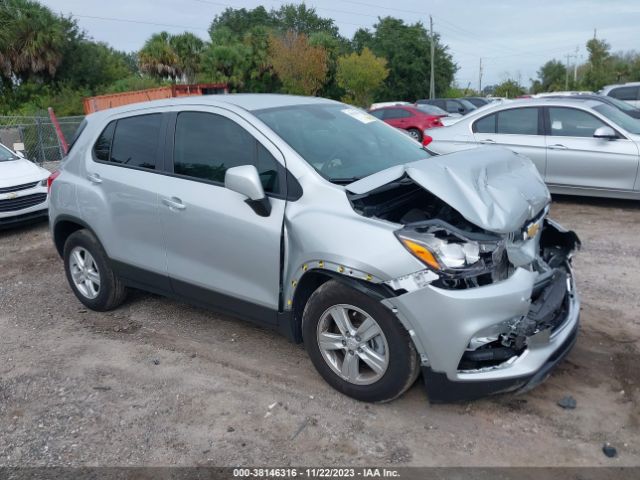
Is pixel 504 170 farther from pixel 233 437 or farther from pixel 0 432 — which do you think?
pixel 0 432

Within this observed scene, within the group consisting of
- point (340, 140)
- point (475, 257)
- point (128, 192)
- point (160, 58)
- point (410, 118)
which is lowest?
point (475, 257)

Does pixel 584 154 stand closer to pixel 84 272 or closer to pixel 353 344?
pixel 353 344

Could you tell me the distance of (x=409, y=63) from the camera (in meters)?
50.9

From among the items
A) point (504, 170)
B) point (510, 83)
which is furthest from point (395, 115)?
point (510, 83)

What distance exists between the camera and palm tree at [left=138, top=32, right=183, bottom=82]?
128 feet

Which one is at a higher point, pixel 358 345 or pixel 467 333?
pixel 467 333

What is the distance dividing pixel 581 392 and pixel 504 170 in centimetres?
144

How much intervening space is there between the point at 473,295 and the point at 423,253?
0.33m

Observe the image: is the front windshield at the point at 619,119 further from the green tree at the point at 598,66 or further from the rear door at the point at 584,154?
the green tree at the point at 598,66

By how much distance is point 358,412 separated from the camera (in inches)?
133

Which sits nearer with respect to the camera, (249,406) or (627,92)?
(249,406)

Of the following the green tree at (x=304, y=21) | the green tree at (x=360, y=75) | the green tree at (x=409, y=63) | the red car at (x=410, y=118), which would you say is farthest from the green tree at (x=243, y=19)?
the red car at (x=410, y=118)

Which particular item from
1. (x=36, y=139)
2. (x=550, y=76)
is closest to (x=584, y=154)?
(x=36, y=139)

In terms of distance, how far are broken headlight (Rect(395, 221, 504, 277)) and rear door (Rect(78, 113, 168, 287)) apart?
2071 mm
